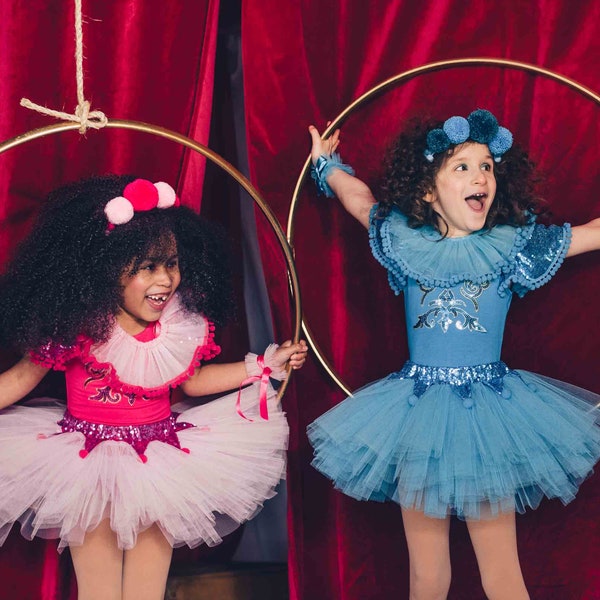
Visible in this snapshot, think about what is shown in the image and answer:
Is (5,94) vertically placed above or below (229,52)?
below

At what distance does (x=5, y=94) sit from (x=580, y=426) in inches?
59.0

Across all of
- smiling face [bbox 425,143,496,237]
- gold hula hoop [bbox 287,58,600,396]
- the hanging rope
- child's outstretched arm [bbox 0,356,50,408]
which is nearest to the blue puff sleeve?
smiling face [bbox 425,143,496,237]

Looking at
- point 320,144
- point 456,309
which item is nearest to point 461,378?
point 456,309

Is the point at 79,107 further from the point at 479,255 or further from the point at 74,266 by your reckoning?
the point at 479,255

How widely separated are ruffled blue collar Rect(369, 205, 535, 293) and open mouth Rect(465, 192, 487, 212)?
0.06 m

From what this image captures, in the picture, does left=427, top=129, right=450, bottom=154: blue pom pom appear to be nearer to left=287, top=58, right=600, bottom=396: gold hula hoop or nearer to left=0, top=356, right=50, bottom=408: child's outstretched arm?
left=287, top=58, right=600, bottom=396: gold hula hoop

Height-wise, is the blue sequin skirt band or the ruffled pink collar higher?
the ruffled pink collar

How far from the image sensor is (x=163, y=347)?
2.18 metres

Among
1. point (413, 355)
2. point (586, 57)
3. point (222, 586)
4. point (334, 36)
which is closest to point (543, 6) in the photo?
point (586, 57)

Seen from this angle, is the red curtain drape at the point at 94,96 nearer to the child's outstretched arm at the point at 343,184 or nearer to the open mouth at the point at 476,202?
the child's outstretched arm at the point at 343,184

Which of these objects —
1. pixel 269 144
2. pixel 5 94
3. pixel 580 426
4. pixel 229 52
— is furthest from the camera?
pixel 229 52

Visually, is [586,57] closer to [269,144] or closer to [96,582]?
[269,144]

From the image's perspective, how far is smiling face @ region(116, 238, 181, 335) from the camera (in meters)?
2.13

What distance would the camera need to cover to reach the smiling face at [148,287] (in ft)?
6.98
